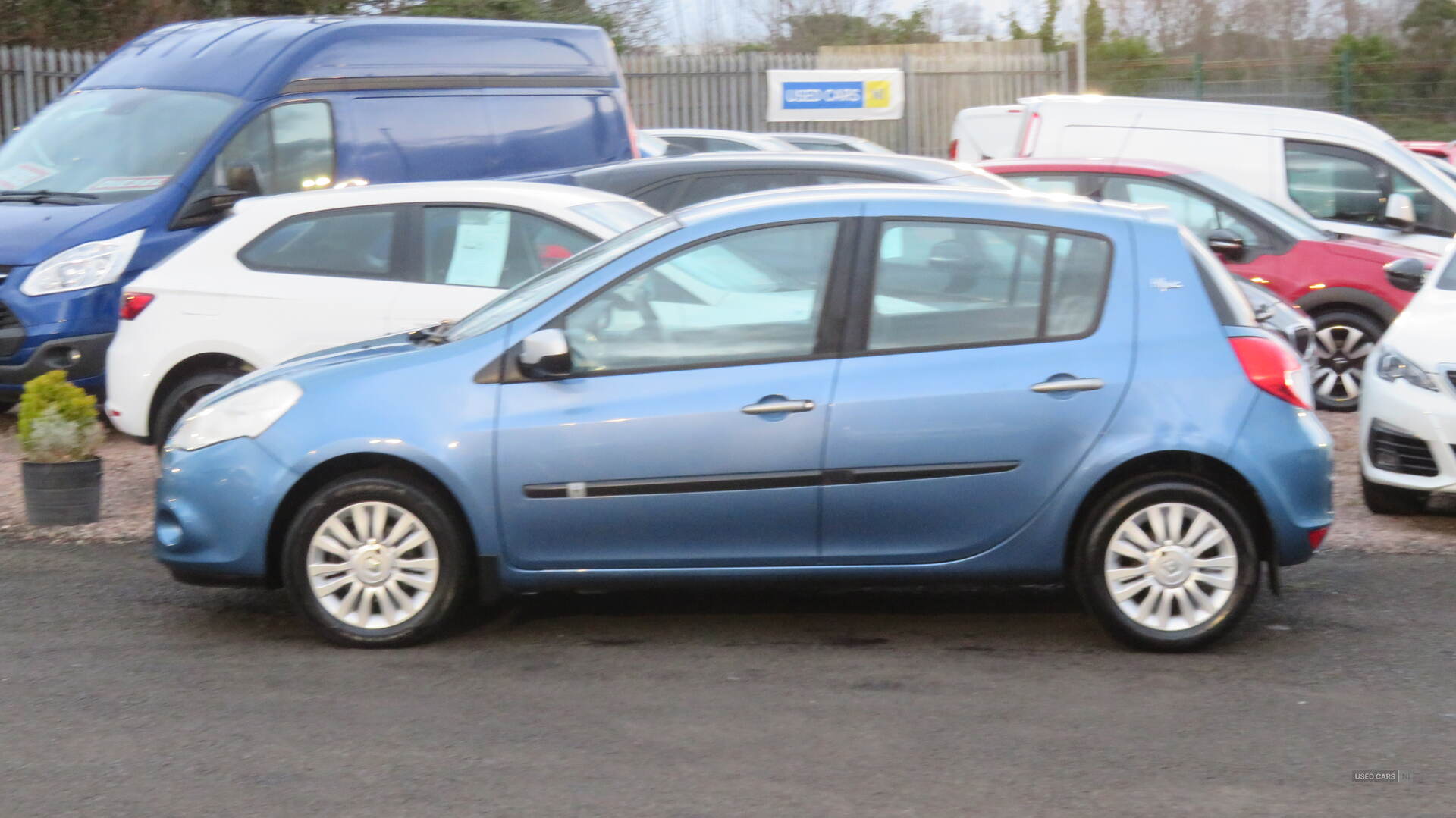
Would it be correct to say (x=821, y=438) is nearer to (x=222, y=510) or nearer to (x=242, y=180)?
(x=222, y=510)

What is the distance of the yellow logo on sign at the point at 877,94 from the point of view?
87.0 feet

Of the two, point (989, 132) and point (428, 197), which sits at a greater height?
point (989, 132)

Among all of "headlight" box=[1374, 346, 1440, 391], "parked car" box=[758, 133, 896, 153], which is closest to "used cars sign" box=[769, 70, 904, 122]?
"parked car" box=[758, 133, 896, 153]

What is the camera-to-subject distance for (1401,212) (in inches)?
464

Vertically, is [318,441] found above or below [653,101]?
below

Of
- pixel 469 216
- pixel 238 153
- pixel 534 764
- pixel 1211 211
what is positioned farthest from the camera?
pixel 1211 211

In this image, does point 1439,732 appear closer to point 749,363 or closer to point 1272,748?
point 1272,748

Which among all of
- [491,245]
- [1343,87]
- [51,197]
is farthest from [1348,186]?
[1343,87]

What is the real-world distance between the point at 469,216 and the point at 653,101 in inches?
709

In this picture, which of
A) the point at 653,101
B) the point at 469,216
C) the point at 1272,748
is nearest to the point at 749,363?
the point at 1272,748

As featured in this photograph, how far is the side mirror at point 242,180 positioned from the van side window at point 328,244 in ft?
6.25

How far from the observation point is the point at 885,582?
5.64m

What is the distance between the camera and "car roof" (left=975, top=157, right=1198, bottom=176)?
11.4 metres

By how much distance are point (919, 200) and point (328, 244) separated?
379 centimetres
